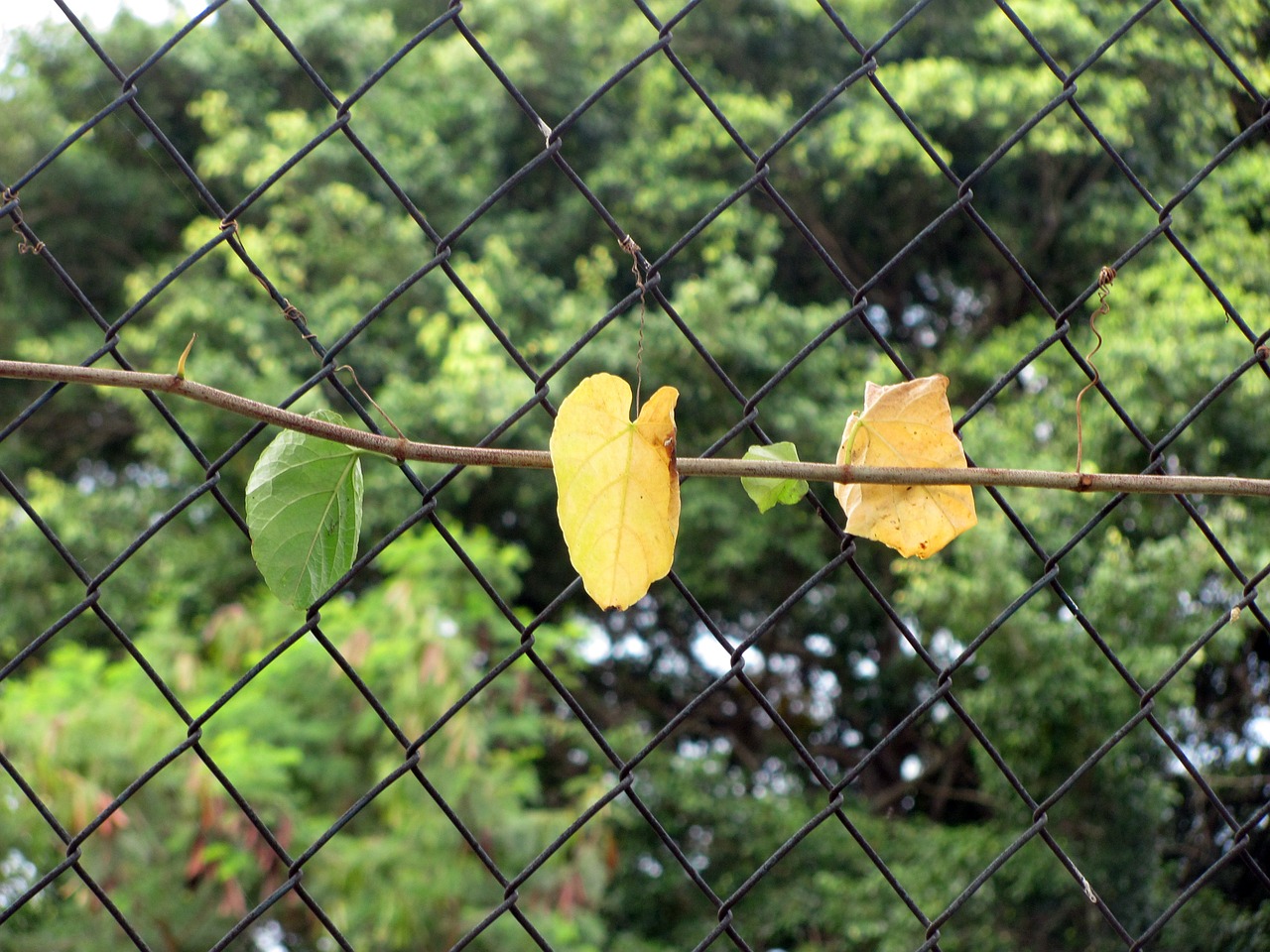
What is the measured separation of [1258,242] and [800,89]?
6.59 ft

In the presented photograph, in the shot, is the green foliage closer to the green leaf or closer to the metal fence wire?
the metal fence wire

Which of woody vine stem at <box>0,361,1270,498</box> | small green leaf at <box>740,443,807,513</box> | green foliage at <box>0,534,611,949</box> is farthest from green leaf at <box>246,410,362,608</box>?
green foliage at <box>0,534,611,949</box>

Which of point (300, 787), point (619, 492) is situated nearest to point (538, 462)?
point (619, 492)

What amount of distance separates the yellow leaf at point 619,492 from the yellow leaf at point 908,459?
0.07 m

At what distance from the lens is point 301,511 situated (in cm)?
34

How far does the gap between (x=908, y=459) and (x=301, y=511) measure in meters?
0.19

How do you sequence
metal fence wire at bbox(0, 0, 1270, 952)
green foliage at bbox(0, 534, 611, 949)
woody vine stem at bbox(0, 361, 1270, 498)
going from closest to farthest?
woody vine stem at bbox(0, 361, 1270, 498) → metal fence wire at bbox(0, 0, 1270, 952) → green foliage at bbox(0, 534, 611, 949)

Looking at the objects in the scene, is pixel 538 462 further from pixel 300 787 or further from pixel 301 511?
pixel 300 787

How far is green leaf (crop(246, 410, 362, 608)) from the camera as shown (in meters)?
0.34

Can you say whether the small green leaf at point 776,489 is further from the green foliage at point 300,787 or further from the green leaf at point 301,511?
the green foliage at point 300,787

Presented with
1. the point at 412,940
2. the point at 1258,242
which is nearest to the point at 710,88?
the point at 1258,242

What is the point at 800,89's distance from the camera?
370 cm

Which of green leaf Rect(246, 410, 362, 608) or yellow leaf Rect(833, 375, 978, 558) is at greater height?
green leaf Rect(246, 410, 362, 608)

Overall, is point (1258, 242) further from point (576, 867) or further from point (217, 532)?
point (217, 532)
